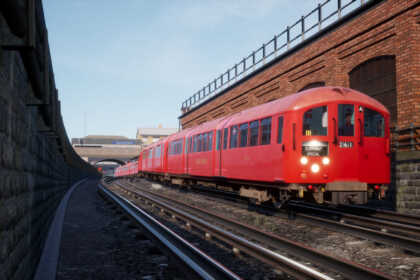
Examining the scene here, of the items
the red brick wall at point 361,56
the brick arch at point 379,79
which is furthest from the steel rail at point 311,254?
the brick arch at point 379,79

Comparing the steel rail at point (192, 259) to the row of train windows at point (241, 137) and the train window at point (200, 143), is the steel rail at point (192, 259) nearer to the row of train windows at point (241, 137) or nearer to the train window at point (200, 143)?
the row of train windows at point (241, 137)

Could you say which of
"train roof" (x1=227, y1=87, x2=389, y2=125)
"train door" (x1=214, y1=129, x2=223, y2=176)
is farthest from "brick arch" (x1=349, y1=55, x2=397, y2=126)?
"train door" (x1=214, y1=129, x2=223, y2=176)

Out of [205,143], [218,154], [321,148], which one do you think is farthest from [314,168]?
[205,143]

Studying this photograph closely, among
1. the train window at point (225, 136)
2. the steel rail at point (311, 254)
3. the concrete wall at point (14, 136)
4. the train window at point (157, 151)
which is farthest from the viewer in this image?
the train window at point (157, 151)

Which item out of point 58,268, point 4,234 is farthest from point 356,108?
point 4,234

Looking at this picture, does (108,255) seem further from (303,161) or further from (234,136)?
(234,136)

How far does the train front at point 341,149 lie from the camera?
9234 mm

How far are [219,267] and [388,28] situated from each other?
39.4ft

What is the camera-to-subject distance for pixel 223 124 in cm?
1404

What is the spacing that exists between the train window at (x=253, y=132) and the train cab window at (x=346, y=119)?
7.86 feet

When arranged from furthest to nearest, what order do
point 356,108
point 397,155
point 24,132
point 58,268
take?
point 397,155 → point 356,108 → point 58,268 → point 24,132

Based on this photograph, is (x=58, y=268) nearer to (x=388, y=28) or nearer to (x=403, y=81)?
(x=403, y=81)

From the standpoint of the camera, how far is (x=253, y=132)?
1134 centimetres

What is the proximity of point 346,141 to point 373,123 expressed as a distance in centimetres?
103
